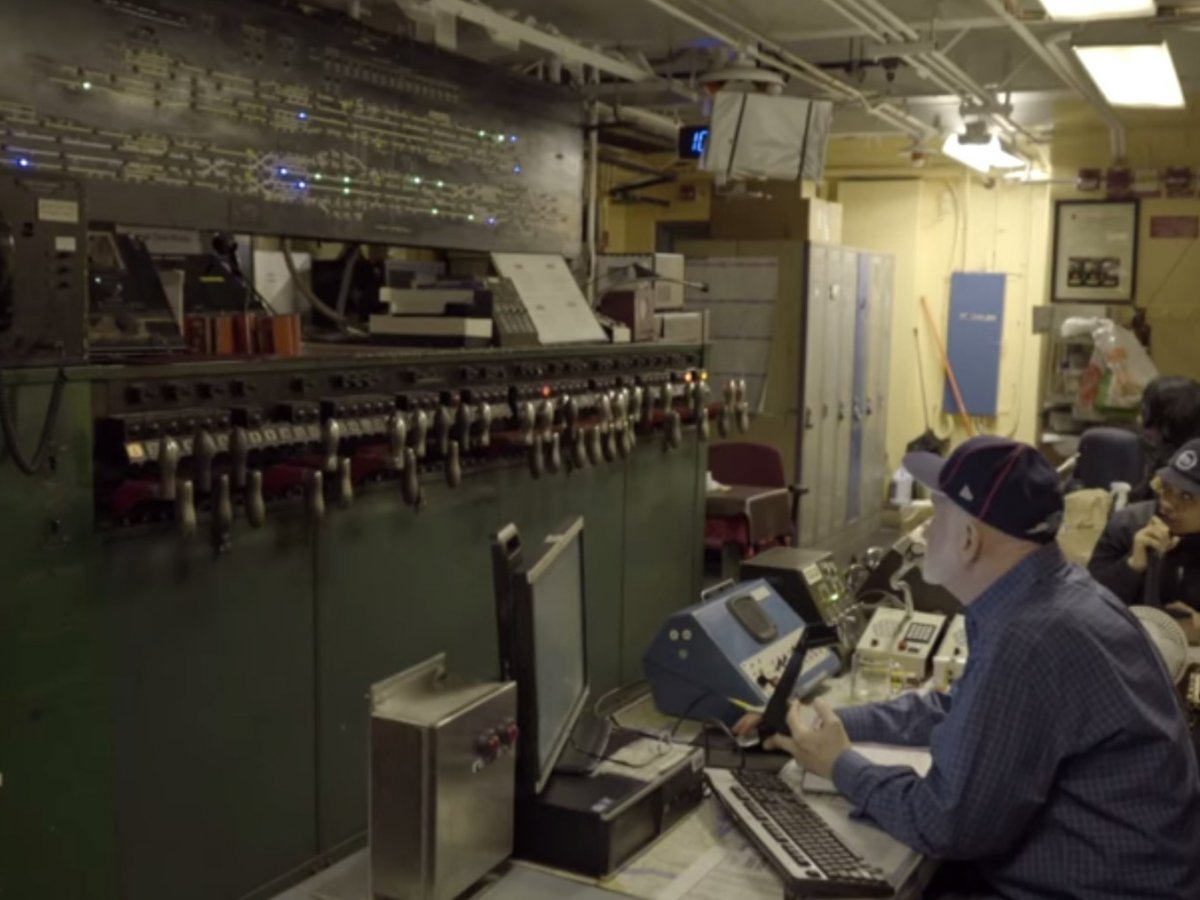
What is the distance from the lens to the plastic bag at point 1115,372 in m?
6.39

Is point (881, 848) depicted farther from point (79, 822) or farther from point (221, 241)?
point (221, 241)

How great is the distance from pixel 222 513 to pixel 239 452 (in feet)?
0.34

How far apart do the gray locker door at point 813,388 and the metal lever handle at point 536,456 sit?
432 centimetres

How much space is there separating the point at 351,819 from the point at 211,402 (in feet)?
2.98

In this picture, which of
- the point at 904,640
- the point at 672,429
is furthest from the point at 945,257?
the point at 904,640

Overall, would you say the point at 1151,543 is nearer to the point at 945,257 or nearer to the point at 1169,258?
the point at 1169,258

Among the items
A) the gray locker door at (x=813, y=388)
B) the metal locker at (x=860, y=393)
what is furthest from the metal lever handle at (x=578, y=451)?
the metal locker at (x=860, y=393)

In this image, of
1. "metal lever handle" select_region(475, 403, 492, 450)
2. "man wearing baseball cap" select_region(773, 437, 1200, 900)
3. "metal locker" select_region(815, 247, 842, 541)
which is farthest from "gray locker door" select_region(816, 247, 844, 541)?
"man wearing baseball cap" select_region(773, 437, 1200, 900)

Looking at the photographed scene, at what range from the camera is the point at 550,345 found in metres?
3.01

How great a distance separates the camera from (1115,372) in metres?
6.40

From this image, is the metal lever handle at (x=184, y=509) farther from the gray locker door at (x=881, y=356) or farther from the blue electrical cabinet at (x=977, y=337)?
the blue electrical cabinet at (x=977, y=337)

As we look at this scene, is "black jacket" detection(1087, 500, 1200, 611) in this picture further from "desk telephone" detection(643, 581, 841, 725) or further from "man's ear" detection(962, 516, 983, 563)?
"man's ear" detection(962, 516, 983, 563)

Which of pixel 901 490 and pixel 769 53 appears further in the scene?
pixel 901 490

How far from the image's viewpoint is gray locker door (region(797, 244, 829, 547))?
22.9 feet
